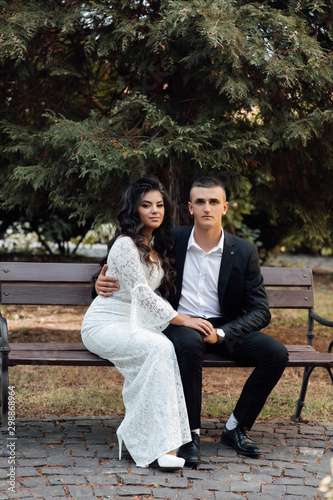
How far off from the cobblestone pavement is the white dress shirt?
0.83m

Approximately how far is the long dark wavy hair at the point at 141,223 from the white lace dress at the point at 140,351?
2.5 inches

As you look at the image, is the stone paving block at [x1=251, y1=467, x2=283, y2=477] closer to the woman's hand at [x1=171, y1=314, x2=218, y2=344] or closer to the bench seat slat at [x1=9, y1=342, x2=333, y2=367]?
the bench seat slat at [x1=9, y1=342, x2=333, y2=367]

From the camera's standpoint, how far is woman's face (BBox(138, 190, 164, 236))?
395cm

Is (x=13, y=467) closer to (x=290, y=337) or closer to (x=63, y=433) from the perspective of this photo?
(x=63, y=433)

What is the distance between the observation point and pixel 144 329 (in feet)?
12.5

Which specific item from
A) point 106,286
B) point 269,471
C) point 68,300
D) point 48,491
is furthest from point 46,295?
point 269,471

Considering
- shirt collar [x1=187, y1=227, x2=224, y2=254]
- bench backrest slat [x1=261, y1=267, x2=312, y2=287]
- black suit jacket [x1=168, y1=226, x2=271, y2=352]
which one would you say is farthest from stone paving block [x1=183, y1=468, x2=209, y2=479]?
bench backrest slat [x1=261, y1=267, x2=312, y2=287]

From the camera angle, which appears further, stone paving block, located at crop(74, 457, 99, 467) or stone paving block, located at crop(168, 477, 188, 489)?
stone paving block, located at crop(74, 457, 99, 467)

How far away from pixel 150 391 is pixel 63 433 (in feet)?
2.83

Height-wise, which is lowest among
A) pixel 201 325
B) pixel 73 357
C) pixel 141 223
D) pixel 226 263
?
pixel 73 357

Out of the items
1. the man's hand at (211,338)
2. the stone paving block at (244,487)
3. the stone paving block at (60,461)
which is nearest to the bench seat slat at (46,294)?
the man's hand at (211,338)

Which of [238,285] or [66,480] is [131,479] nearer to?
[66,480]

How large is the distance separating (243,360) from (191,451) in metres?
0.66

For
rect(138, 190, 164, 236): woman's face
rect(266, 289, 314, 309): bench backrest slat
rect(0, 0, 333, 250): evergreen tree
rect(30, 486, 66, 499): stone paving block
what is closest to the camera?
rect(30, 486, 66, 499): stone paving block
